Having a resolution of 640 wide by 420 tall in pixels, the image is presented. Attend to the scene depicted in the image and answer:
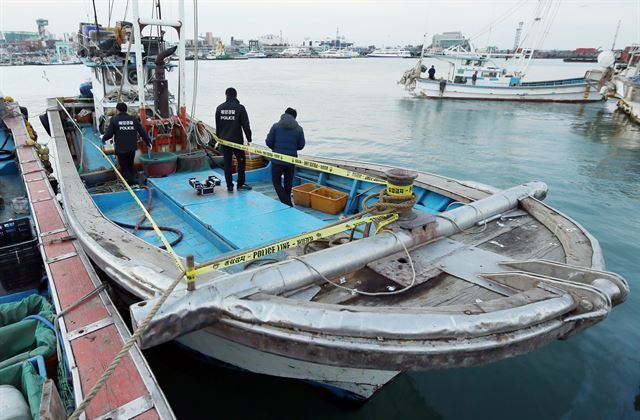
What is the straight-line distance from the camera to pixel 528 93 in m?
32.9

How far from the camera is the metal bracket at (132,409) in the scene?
7.80 ft

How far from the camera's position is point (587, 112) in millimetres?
29016

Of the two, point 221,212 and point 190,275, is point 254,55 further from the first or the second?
point 190,275

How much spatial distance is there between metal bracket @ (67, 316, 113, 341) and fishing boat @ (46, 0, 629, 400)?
11.8 inches

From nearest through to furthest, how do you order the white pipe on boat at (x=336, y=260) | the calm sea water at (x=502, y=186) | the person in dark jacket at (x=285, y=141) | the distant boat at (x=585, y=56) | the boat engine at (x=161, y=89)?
the white pipe on boat at (x=336, y=260) < the calm sea water at (x=502, y=186) < the person in dark jacket at (x=285, y=141) < the boat engine at (x=161, y=89) < the distant boat at (x=585, y=56)

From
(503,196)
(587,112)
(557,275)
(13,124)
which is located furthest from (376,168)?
(587,112)

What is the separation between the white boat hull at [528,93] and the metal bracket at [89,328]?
36024 millimetres

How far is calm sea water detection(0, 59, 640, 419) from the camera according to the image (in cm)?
409

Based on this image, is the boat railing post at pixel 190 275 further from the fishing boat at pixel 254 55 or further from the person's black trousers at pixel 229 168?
the fishing boat at pixel 254 55

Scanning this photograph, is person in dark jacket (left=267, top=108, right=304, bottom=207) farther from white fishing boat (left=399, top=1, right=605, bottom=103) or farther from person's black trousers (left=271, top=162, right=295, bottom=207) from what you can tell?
white fishing boat (left=399, top=1, right=605, bottom=103)

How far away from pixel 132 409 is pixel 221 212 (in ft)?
10.1

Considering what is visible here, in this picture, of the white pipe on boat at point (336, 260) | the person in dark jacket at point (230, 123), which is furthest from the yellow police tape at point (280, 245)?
the person in dark jacket at point (230, 123)

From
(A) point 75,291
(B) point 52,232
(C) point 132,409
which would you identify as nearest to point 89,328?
(A) point 75,291

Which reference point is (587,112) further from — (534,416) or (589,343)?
(534,416)
